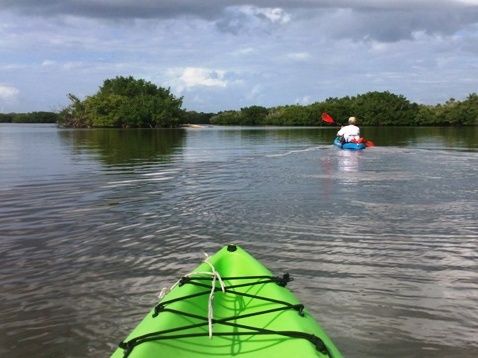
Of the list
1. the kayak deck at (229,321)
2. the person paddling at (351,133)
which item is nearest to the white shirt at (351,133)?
the person paddling at (351,133)

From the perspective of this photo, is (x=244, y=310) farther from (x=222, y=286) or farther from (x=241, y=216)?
(x=241, y=216)

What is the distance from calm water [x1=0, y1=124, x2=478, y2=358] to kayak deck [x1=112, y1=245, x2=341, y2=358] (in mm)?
792

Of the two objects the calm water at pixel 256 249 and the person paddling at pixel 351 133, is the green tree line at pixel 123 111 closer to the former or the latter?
the person paddling at pixel 351 133

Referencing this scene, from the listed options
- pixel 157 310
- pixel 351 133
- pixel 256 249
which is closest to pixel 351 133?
pixel 351 133

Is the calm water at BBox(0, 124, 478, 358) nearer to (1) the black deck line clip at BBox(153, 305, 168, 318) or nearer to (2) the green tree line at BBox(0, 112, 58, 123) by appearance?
(1) the black deck line clip at BBox(153, 305, 168, 318)

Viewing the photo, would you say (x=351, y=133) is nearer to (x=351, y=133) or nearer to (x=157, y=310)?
(x=351, y=133)

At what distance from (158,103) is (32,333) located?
81.5 meters

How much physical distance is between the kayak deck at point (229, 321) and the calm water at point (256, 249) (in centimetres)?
79

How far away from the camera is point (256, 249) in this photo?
7414mm

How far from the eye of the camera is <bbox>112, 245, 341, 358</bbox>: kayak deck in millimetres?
3463

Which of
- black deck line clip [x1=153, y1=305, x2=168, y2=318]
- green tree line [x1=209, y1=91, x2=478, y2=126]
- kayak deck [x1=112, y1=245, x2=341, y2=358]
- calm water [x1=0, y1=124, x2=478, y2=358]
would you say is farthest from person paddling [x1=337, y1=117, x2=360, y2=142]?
green tree line [x1=209, y1=91, x2=478, y2=126]

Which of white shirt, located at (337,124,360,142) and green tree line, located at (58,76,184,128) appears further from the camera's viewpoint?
green tree line, located at (58,76,184,128)

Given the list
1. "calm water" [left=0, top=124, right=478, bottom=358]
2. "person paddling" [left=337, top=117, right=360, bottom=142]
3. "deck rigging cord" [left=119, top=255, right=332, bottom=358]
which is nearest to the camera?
"deck rigging cord" [left=119, top=255, right=332, bottom=358]

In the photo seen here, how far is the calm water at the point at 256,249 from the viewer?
4766mm
